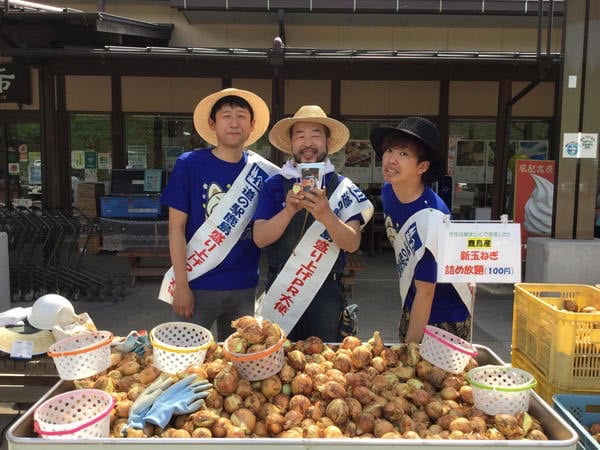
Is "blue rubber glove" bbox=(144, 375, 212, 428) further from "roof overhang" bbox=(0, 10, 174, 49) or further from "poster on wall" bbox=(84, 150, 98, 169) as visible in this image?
"poster on wall" bbox=(84, 150, 98, 169)

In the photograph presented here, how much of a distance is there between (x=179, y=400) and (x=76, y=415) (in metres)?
0.37

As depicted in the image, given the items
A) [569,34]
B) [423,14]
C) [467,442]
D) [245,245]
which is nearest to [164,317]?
[245,245]

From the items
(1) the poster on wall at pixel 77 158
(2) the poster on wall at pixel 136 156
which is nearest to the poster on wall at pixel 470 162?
(2) the poster on wall at pixel 136 156

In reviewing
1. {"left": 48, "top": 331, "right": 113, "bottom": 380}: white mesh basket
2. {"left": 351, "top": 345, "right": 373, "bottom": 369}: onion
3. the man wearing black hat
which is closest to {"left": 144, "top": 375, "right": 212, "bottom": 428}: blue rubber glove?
{"left": 48, "top": 331, "right": 113, "bottom": 380}: white mesh basket

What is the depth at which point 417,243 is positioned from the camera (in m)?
2.38

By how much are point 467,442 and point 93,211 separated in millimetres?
9778

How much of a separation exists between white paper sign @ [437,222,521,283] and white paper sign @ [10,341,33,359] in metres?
2.38

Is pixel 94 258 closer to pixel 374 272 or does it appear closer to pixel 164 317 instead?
pixel 164 317

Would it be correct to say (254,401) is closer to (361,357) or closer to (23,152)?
(361,357)

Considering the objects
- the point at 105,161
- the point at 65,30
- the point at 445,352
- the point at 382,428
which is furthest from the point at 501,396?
the point at 105,161

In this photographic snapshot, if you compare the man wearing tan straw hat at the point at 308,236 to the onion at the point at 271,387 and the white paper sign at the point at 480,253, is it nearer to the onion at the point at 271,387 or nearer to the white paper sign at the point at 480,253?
the white paper sign at the point at 480,253

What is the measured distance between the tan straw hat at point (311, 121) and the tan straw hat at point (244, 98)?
0.63 feet

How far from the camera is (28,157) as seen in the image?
10344mm

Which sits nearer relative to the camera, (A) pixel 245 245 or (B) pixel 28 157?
(A) pixel 245 245
